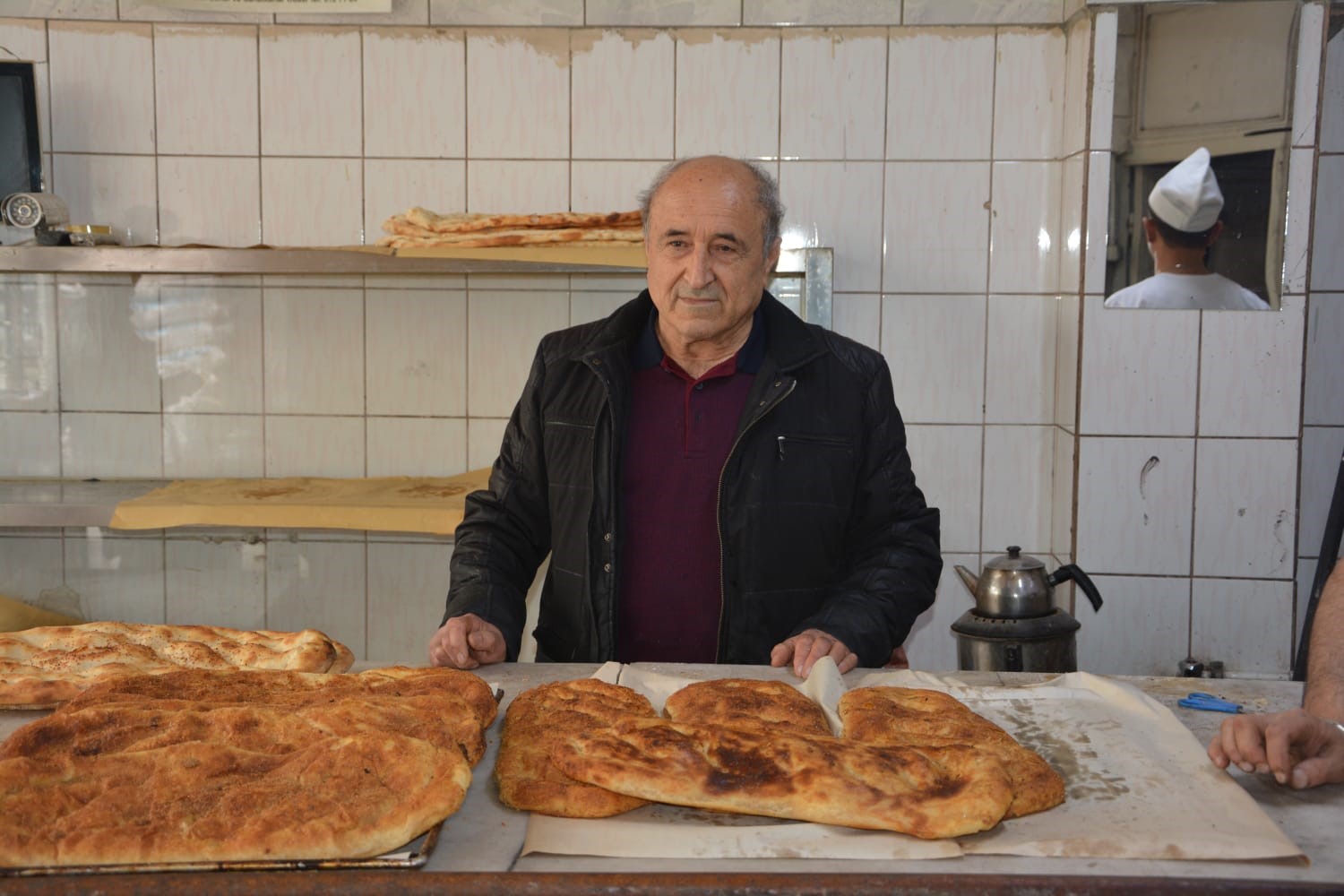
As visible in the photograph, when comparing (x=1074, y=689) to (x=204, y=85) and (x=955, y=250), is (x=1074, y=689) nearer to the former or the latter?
(x=955, y=250)

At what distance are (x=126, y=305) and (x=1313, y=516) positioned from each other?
3.27 meters

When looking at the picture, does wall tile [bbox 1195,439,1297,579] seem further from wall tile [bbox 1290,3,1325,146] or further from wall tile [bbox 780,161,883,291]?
wall tile [bbox 780,161,883,291]

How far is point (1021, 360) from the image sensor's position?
125 inches

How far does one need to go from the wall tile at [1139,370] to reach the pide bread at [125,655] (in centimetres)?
203

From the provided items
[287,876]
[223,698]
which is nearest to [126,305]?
[223,698]

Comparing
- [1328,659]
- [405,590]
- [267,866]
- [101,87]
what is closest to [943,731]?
[1328,659]

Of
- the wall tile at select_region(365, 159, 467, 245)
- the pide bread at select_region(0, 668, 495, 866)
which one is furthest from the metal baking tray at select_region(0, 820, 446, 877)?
the wall tile at select_region(365, 159, 467, 245)

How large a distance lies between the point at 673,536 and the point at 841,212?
1.46m

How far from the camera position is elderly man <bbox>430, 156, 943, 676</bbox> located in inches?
78.9

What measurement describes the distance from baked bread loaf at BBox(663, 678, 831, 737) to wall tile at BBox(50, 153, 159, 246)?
247 cm

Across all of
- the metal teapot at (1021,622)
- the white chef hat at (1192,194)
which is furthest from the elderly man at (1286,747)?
the white chef hat at (1192,194)

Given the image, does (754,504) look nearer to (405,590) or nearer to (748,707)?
(748,707)

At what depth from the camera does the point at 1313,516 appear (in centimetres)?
309

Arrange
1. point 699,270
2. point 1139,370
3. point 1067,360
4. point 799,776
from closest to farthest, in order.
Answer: point 799,776, point 699,270, point 1139,370, point 1067,360
